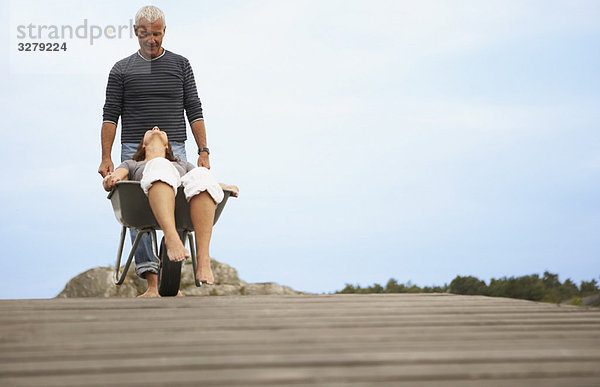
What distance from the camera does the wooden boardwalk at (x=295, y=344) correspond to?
1.70 meters

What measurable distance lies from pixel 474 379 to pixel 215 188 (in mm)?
2957

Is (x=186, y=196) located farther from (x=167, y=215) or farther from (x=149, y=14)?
(x=149, y=14)

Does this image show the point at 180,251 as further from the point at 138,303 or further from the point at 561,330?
the point at 561,330

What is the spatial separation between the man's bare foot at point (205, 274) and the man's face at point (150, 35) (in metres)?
2.30

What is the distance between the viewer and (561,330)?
2.48m

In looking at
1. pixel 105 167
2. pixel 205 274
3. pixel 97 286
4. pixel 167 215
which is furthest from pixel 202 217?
pixel 97 286

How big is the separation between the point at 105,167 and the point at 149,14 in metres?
1.33

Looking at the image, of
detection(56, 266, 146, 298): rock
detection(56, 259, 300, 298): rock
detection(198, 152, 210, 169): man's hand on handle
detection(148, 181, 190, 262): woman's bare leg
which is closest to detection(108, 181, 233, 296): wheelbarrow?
detection(148, 181, 190, 262): woman's bare leg

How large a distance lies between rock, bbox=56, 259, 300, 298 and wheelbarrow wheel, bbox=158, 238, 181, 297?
730 centimetres

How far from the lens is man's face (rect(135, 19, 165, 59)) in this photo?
5.58 meters

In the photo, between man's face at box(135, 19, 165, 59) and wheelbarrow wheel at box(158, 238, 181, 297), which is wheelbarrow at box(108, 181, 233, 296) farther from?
man's face at box(135, 19, 165, 59)

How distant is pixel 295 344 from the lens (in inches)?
80.7

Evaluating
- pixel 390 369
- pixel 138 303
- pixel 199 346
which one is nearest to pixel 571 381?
pixel 390 369

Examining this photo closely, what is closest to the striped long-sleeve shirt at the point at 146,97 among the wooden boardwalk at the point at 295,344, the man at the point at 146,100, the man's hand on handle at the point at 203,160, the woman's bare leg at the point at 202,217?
the man at the point at 146,100
